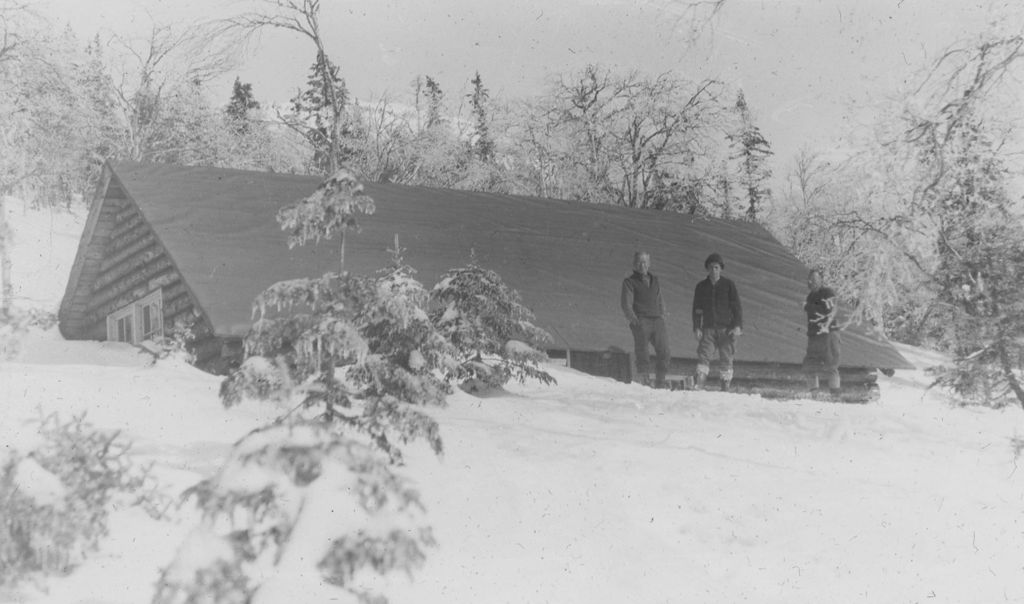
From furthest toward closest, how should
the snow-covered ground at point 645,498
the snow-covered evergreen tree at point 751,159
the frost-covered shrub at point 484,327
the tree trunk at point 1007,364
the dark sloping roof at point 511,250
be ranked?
the snow-covered evergreen tree at point 751,159
the dark sloping roof at point 511,250
the frost-covered shrub at point 484,327
the tree trunk at point 1007,364
the snow-covered ground at point 645,498

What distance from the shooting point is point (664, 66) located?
101 feet

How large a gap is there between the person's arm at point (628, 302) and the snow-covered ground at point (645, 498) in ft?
7.64

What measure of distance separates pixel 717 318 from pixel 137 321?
30.4 ft

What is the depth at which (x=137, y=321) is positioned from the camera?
47.5ft

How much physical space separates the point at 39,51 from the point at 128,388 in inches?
671

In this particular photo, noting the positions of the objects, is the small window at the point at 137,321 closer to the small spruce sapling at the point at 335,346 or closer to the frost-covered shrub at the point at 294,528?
the small spruce sapling at the point at 335,346

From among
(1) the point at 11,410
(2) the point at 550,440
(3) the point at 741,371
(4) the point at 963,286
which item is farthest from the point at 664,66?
→ (1) the point at 11,410

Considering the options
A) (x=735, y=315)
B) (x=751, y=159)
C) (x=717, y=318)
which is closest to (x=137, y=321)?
(x=717, y=318)

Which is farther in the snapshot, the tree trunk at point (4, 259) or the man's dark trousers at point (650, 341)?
the tree trunk at point (4, 259)

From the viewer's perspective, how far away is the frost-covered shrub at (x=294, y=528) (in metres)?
4.52

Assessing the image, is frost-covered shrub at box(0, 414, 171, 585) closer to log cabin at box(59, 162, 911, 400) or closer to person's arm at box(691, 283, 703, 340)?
log cabin at box(59, 162, 911, 400)

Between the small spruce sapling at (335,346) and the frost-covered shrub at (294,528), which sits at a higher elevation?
the small spruce sapling at (335,346)

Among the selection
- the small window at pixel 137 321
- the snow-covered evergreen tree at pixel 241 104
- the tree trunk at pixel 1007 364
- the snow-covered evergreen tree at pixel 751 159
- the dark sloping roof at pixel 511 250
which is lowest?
the tree trunk at pixel 1007 364

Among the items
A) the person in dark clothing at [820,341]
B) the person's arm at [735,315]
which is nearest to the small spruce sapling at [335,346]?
the person's arm at [735,315]
